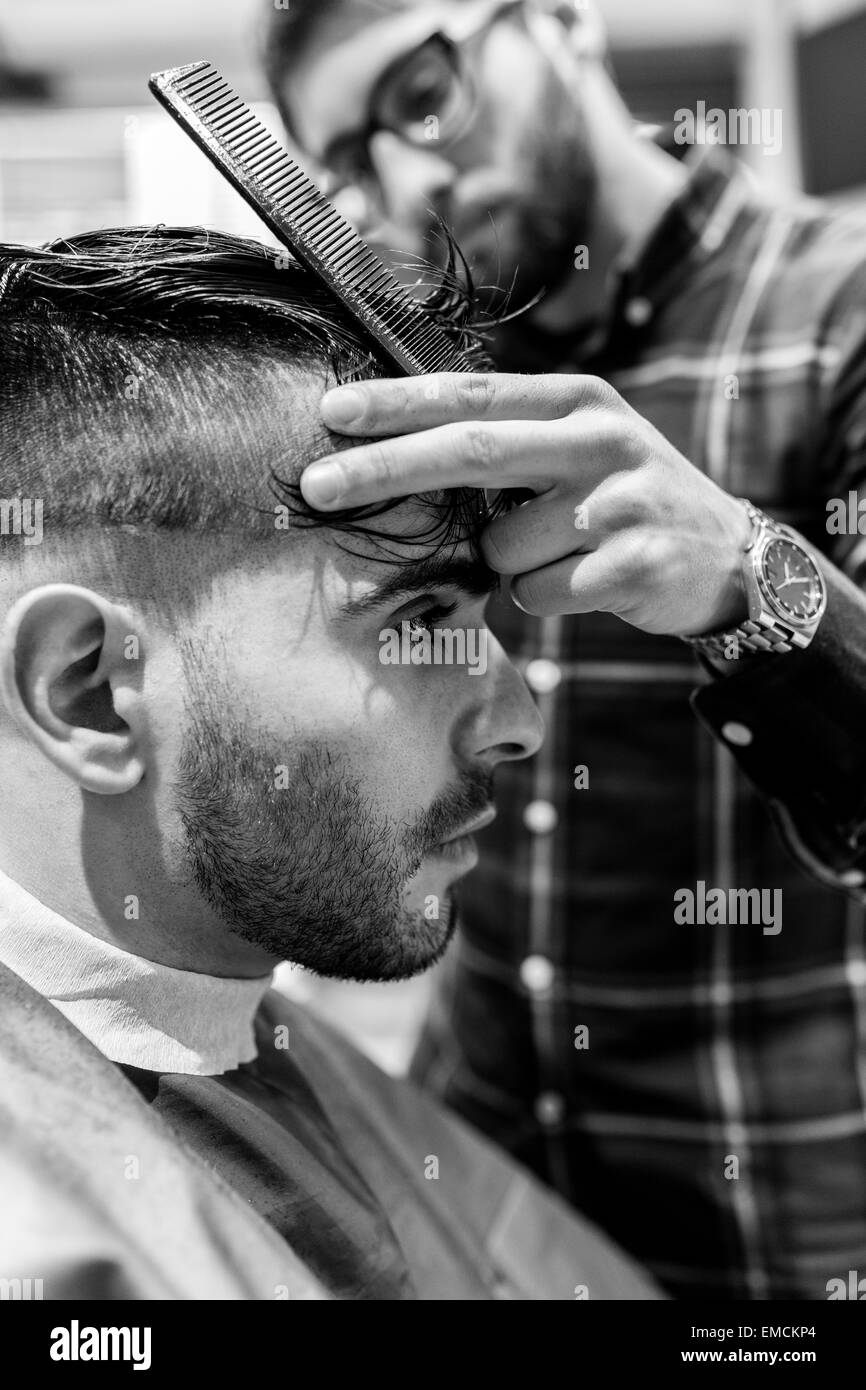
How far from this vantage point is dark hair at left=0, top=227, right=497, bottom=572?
992mm

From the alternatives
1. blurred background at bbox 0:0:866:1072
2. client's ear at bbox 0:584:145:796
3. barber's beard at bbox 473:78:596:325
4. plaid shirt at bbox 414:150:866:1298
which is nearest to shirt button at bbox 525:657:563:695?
plaid shirt at bbox 414:150:866:1298

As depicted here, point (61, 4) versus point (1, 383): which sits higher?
point (61, 4)

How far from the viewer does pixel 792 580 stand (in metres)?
1.14

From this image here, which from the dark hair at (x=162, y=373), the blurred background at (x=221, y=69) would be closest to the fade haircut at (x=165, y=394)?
the dark hair at (x=162, y=373)

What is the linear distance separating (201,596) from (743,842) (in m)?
0.97

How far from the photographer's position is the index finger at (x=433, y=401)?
91 centimetres

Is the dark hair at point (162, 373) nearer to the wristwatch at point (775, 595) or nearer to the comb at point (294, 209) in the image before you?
the comb at point (294, 209)

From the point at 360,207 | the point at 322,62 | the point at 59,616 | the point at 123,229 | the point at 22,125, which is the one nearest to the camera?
the point at 59,616

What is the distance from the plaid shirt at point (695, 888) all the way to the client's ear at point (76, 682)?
0.84 m

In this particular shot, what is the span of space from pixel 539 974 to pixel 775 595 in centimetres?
85

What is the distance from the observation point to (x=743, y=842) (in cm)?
167

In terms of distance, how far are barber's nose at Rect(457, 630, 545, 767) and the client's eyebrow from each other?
0.10m

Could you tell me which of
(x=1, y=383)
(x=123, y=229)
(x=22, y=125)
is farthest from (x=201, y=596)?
(x=22, y=125)

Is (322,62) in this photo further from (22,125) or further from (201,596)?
(22,125)
